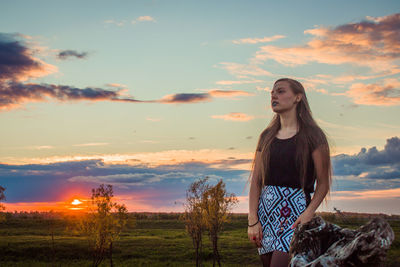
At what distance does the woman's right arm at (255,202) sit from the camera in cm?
458

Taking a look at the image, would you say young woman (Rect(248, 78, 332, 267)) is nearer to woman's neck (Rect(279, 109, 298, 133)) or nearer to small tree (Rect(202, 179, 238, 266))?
woman's neck (Rect(279, 109, 298, 133))

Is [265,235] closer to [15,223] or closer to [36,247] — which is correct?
[36,247]

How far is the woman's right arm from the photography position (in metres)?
4.58

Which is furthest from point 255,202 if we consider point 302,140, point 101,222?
point 101,222

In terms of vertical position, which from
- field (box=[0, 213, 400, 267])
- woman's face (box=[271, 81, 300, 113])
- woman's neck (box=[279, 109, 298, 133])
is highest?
woman's face (box=[271, 81, 300, 113])

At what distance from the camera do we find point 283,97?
15.7ft

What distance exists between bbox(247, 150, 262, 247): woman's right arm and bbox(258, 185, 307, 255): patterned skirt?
0.18 feet

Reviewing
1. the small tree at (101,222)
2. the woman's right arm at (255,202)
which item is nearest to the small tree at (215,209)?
the small tree at (101,222)

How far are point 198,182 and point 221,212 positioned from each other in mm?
2359

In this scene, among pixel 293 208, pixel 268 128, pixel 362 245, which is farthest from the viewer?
pixel 268 128

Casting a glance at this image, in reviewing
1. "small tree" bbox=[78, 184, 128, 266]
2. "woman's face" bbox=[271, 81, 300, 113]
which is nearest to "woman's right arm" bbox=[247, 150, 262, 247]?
"woman's face" bbox=[271, 81, 300, 113]

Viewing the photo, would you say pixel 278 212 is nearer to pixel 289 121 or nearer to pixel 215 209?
pixel 289 121

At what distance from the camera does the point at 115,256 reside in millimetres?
34375

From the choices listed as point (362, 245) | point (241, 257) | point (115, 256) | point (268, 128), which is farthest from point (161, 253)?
point (362, 245)
